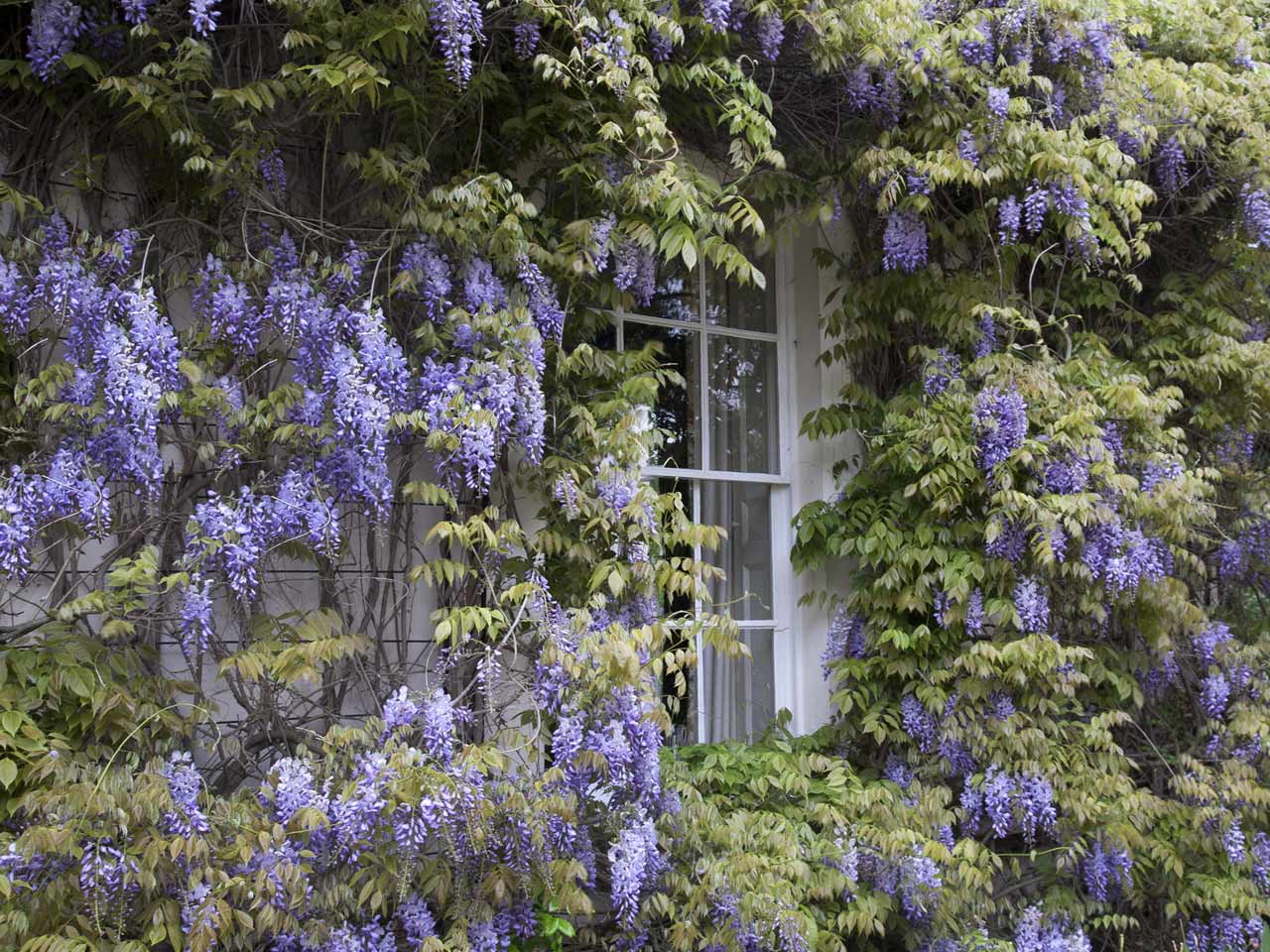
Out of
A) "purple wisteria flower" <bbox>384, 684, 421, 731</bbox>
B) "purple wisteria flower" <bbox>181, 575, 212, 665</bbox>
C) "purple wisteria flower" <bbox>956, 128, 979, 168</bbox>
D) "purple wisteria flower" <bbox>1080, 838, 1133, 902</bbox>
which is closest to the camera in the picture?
"purple wisteria flower" <bbox>181, 575, 212, 665</bbox>

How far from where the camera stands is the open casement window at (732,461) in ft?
13.4

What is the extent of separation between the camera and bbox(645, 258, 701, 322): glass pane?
4.10m

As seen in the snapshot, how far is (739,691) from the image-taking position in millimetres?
4148

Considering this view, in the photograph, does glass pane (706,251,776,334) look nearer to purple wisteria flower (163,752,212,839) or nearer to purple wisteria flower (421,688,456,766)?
purple wisteria flower (421,688,456,766)

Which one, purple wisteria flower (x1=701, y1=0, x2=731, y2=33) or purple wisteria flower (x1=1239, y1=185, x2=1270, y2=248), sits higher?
purple wisteria flower (x1=701, y1=0, x2=731, y2=33)

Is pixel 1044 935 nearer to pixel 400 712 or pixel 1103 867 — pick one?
pixel 1103 867

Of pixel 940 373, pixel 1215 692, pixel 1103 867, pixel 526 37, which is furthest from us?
pixel 1215 692

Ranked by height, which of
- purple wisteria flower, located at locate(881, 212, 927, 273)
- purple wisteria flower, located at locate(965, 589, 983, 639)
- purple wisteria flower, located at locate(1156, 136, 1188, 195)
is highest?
purple wisteria flower, located at locate(1156, 136, 1188, 195)

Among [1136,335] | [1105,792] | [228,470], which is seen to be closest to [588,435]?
[228,470]

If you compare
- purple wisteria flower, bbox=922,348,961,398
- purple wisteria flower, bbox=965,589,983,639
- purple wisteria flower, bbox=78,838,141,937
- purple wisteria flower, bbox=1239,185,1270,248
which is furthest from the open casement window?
purple wisteria flower, bbox=78,838,141,937

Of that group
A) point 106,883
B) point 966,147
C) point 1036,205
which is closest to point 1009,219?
point 1036,205

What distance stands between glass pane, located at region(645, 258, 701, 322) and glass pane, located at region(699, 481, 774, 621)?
600 millimetres

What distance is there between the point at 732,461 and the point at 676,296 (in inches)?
24.4

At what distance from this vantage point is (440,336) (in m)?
3.13
